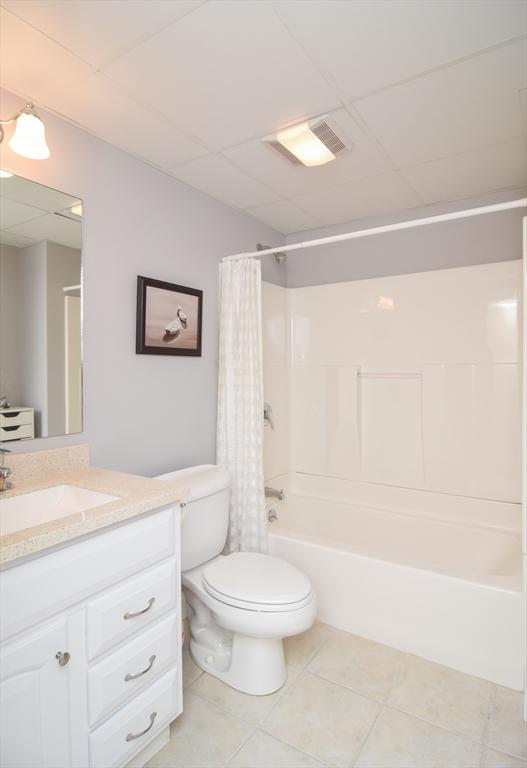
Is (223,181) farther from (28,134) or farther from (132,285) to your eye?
(28,134)

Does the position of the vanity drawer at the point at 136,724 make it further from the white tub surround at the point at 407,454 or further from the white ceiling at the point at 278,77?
the white ceiling at the point at 278,77

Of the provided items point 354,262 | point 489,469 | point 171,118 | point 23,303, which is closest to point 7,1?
point 171,118

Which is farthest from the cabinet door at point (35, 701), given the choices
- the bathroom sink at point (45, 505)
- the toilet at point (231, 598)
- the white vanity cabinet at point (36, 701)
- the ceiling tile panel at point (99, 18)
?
the ceiling tile panel at point (99, 18)

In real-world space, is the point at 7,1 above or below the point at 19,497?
above

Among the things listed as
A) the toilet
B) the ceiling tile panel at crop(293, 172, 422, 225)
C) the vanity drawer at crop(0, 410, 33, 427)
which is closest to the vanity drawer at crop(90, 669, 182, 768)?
the toilet

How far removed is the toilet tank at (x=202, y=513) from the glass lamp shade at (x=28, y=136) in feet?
4.33

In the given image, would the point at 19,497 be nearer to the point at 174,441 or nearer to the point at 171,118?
the point at 174,441

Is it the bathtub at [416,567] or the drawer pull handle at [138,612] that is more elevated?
the drawer pull handle at [138,612]

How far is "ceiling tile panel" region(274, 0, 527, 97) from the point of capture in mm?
1217

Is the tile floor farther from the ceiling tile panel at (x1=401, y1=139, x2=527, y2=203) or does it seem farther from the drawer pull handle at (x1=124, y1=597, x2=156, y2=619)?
the ceiling tile panel at (x1=401, y1=139, x2=527, y2=203)

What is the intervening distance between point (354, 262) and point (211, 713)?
2574 mm

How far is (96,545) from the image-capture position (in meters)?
1.21

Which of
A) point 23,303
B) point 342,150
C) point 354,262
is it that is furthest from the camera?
point 354,262

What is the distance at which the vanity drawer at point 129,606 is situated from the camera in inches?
47.7
